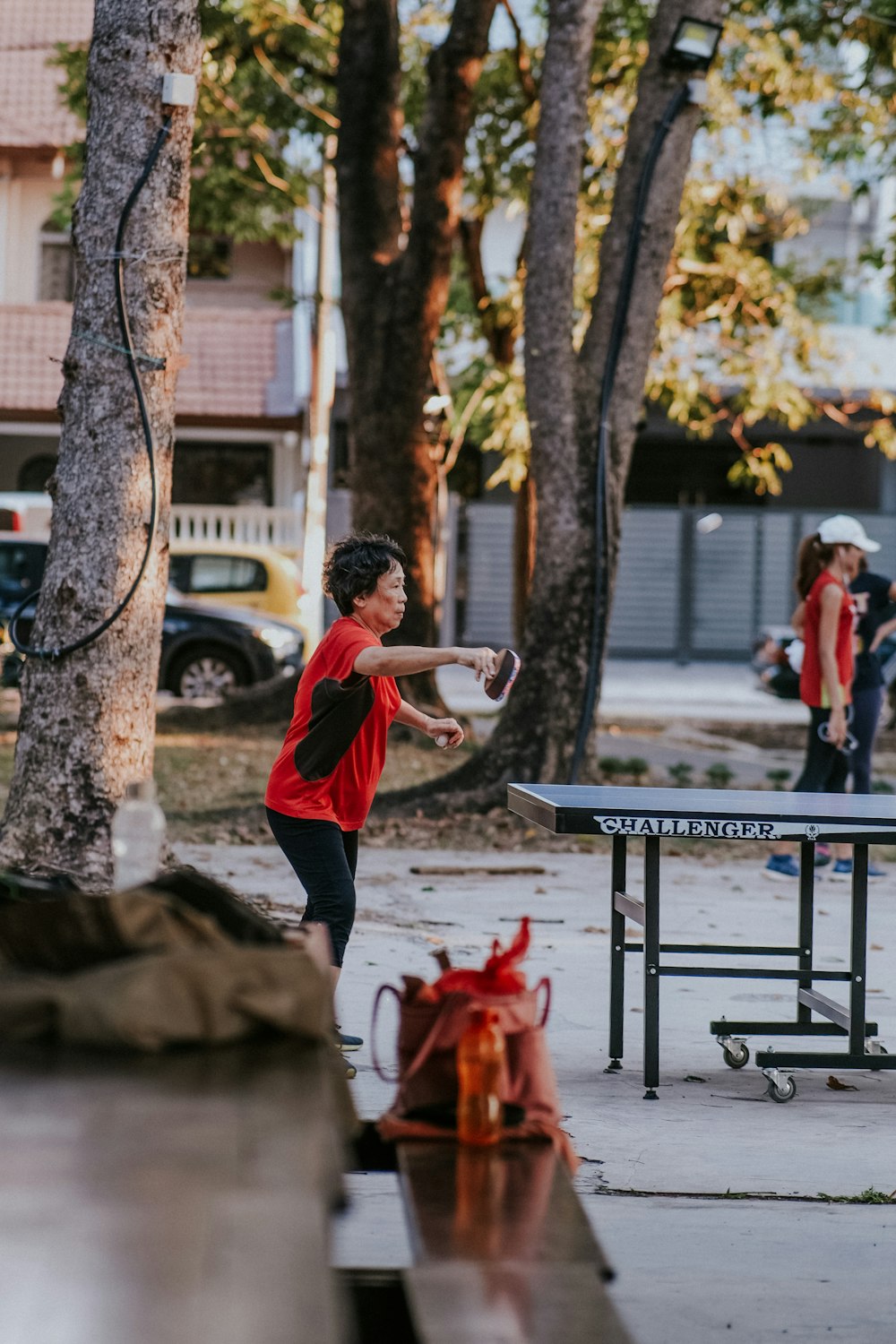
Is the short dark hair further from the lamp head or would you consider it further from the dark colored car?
the dark colored car

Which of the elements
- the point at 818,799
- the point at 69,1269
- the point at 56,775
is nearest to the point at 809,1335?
the point at 69,1269

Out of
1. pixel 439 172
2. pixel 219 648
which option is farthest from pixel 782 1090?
pixel 219 648

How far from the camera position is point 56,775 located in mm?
8156

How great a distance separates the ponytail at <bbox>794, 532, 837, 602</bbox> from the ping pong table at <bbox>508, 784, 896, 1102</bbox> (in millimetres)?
3421

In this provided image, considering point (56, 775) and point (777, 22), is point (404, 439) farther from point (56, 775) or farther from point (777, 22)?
point (56, 775)

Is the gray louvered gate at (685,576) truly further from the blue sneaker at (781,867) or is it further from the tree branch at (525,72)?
the blue sneaker at (781,867)

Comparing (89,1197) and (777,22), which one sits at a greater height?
(777,22)

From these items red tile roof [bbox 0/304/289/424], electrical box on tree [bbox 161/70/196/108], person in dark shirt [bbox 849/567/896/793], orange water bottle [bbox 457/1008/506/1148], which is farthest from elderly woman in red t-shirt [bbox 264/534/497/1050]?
red tile roof [bbox 0/304/289/424]

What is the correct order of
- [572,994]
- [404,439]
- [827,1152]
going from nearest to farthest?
[827,1152]
[572,994]
[404,439]

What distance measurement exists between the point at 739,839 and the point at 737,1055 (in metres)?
0.95

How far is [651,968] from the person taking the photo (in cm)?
576

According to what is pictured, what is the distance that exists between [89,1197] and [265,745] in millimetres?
14717

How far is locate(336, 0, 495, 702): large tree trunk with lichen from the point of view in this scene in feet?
51.2

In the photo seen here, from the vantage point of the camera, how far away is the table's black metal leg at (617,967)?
6.03m
